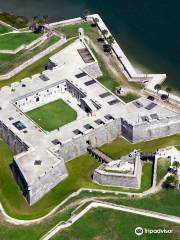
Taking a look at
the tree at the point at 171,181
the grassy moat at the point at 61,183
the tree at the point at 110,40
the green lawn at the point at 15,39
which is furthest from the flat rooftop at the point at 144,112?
the green lawn at the point at 15,39

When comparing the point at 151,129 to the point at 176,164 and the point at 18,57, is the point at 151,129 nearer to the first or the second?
the point at 176,164

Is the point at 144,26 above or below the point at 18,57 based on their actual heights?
above

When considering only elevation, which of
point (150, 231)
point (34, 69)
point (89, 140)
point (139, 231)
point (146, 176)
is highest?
point (34, 69)

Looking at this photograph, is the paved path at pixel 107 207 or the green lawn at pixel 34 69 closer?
the paved path at pixel 107 207

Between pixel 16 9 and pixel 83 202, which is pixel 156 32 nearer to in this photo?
pixel 16 9

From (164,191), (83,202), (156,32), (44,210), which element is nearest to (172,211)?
(164,191)

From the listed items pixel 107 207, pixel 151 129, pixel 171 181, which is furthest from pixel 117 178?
pixel 151 129

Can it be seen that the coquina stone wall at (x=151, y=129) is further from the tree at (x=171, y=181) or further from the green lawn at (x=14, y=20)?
the green lawn at (x=14, y=20)
